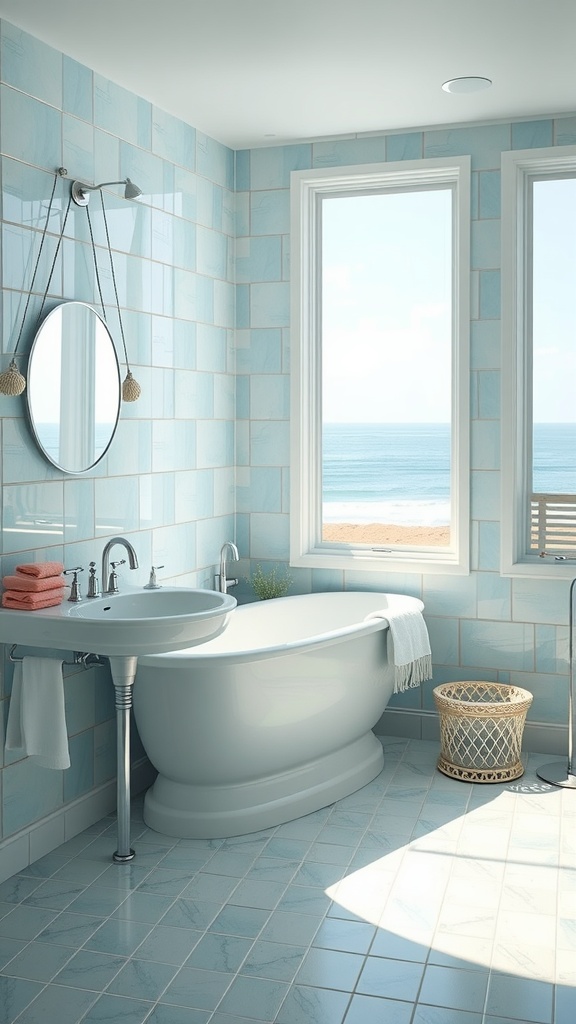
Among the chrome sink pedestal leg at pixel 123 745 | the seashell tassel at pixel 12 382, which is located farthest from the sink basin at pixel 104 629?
the seashell tassel at pixel 12 382

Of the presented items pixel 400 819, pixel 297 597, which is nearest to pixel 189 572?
pixel 297 597

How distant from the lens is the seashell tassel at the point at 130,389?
12.6 ft

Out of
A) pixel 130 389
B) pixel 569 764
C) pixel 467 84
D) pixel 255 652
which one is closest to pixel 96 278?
pixel 130 389

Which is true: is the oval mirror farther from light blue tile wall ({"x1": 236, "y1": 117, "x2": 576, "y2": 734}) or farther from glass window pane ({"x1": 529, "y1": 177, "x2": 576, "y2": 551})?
glass window pane ({"x1": 529, "y1": 177, "x2": 576, "y2": 551})

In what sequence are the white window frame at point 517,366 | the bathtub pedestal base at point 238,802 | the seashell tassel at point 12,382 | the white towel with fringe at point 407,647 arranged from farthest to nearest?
the white window frame at point 517,366, the white towel with fringe at point 407,647, the bathtub pedestal base at point 238,802, the seashell tassel at point 12,382

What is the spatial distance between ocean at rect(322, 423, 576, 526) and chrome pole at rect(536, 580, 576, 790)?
693 mm

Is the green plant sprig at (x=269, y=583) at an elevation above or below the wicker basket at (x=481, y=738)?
above

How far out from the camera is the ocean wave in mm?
4797

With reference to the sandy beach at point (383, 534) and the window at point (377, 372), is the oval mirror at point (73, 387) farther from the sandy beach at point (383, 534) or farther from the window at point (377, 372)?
the sandy beach at point (383, 534)

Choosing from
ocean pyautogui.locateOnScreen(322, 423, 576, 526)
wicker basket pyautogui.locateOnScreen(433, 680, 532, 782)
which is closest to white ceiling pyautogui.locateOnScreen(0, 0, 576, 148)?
ocean pyautogui.locateOnScreen(322, 423, 576, 526)

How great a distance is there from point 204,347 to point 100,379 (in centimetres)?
98

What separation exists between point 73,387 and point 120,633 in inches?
41.4

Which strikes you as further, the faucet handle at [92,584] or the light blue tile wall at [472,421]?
the light blue tile wall at [472,421]

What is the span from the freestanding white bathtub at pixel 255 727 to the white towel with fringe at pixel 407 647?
5 cm
